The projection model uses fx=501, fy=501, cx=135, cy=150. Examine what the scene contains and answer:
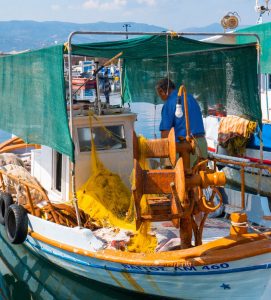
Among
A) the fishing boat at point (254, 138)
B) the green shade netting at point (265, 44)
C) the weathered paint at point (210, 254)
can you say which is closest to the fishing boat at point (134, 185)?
the weathered paint at point (210, 254)

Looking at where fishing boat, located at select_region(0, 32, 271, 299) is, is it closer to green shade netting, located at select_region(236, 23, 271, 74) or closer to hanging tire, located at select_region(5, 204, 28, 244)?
hanging tire, located at select_region(5, 204, 28, 244)

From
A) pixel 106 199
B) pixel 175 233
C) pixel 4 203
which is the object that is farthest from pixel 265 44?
pixel 4 203

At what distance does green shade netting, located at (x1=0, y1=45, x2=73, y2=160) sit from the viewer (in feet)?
21.5

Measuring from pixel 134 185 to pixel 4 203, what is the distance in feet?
12.4

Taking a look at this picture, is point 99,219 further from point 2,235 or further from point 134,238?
point 2,235

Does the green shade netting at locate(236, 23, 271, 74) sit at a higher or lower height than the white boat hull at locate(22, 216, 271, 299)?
higher

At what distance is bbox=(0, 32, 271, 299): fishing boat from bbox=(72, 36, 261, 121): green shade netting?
0.02 metres

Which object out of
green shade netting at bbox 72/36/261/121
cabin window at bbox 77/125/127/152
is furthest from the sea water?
green shade netting at bbox 72/36/261/121

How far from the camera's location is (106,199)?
762cm

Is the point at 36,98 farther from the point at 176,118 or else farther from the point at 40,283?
the point at 40,283

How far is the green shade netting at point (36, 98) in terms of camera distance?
654 centimetres

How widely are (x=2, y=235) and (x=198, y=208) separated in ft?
17.4

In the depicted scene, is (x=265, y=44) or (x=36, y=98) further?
(x=265, y=44)

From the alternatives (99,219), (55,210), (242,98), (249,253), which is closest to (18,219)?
(55,210)
